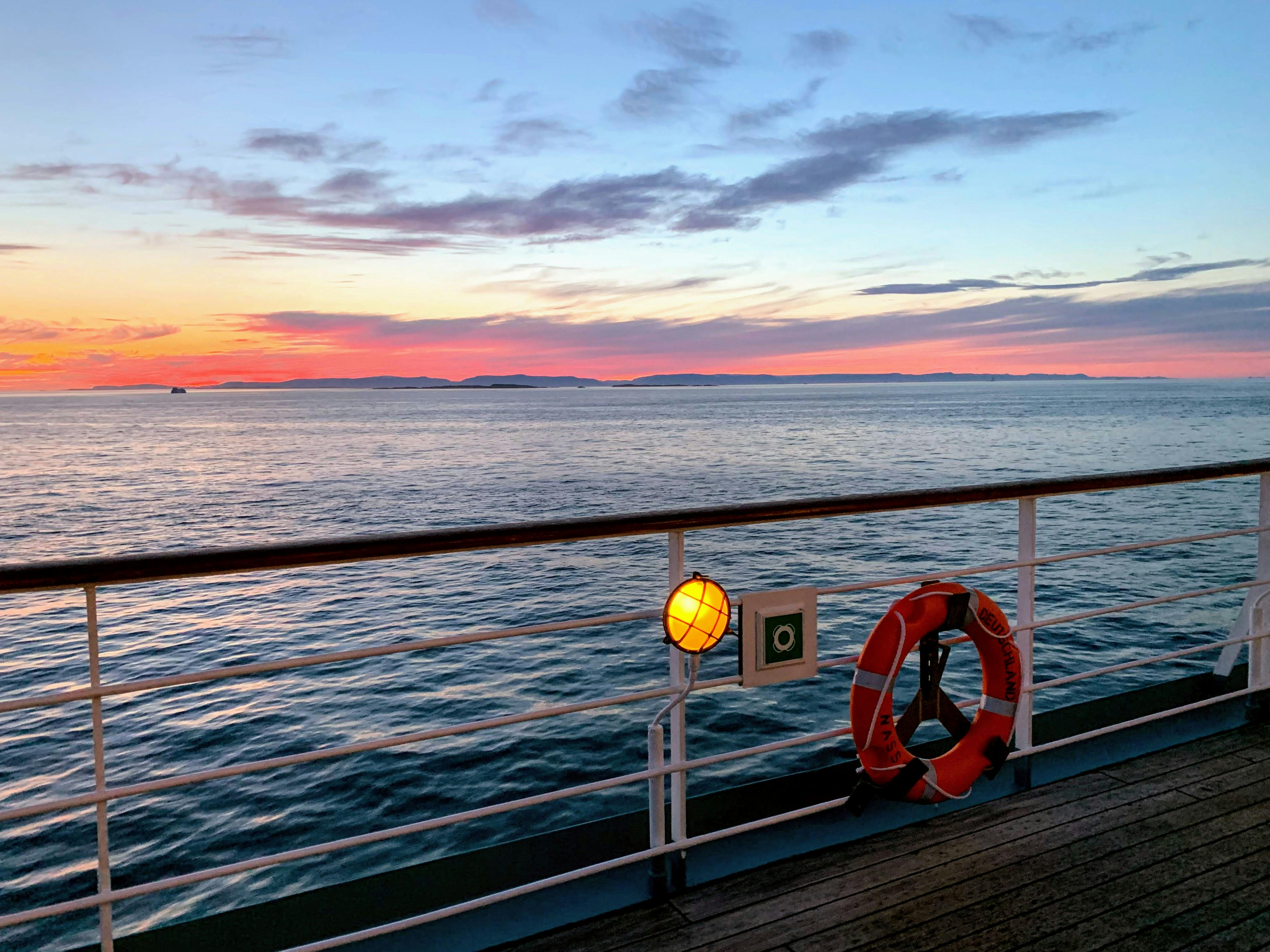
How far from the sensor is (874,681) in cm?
155

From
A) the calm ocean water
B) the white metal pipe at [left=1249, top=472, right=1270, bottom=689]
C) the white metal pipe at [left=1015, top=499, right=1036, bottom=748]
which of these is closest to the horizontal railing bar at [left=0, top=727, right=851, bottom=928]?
the white metal pipe at [left=1015, top=499, right=1036, bottom=748]

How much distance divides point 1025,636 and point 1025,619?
0.20ft

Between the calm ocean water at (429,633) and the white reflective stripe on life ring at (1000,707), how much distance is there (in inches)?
67.9

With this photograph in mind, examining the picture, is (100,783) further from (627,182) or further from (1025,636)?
(627,182)

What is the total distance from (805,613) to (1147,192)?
1502 centimetres

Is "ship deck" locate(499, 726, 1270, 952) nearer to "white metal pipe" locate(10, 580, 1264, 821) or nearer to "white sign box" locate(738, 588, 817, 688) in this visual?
"white metal pipe" locate(10, 580, 1264, 821)

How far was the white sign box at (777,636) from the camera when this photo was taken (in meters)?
1.49

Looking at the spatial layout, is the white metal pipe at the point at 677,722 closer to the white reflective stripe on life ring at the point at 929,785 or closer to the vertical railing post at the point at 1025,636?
the white reflective stripe on life ring at the point at 929,785

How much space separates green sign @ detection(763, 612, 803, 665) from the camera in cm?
151

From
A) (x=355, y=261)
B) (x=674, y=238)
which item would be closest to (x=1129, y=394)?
(x=674, y=238)

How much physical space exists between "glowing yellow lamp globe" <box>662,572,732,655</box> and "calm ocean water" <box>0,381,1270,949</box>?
3.44ft

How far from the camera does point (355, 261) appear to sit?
35.8 metres

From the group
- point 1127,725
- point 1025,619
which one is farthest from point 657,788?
point 1127,725

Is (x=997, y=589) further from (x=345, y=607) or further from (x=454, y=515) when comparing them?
(x=454, y=515)
